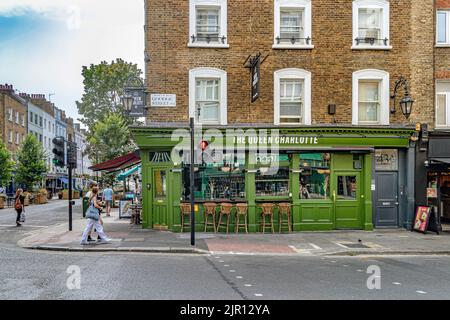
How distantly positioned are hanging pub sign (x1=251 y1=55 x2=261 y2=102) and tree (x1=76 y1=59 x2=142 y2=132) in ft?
117

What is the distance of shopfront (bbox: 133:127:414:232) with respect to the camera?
58.2 feet

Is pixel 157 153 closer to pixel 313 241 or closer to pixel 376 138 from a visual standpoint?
pixel 313 241

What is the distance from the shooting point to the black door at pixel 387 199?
1869 cm

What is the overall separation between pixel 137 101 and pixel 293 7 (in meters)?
6.90

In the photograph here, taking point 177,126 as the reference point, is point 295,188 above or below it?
below

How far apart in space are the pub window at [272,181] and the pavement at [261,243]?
161 centimetres

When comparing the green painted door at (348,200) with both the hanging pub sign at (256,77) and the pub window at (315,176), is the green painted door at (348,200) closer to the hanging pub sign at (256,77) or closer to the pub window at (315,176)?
the pub window at (315,176)

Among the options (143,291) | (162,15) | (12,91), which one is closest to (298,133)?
(162,15)

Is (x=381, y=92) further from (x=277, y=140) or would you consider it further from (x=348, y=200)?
(x=277, y=140)

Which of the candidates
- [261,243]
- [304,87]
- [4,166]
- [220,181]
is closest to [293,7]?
[304,87]

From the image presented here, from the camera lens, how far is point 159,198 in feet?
60.4

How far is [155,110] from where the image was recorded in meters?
17.7

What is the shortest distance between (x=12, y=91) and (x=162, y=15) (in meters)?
41.8

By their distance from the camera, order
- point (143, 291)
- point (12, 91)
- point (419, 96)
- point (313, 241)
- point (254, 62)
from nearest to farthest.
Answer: point (143, 291)
point (313, 241)
point (254, 62)
point (419, 96)
point (12, 91)
